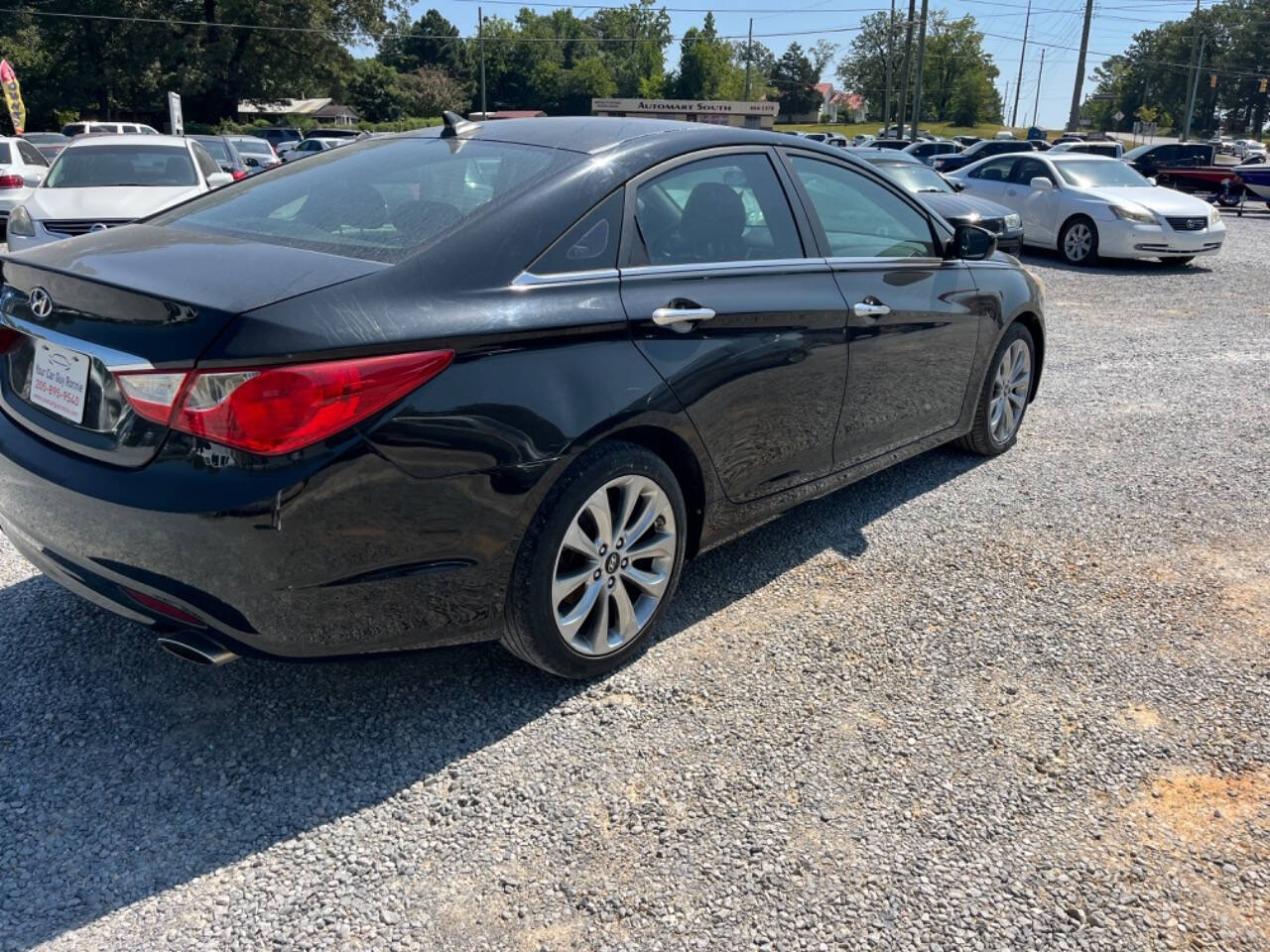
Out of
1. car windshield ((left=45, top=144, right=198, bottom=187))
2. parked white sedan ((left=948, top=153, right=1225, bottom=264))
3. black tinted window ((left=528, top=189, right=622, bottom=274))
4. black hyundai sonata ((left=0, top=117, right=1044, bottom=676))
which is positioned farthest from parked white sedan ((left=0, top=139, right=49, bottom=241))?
parked white sedan ((left=948, top=153, right=1225, bottom=264))

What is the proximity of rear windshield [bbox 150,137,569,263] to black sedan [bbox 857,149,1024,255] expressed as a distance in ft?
25.9

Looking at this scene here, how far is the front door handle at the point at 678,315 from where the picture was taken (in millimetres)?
3119

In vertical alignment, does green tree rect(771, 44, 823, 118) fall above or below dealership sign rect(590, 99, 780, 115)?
above

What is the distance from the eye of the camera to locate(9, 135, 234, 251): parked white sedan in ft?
31.2

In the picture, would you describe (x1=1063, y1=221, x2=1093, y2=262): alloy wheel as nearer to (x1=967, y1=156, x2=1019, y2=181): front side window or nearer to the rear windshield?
(x1=967, y1=156, x2=1019, y2=181): front side window

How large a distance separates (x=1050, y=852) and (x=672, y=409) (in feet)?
5.09

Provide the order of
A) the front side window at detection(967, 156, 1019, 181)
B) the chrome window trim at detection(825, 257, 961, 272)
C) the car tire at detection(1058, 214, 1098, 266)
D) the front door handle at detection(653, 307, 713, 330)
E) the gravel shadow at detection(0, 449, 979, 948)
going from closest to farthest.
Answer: the gravel shadow at detection(0, 449, 979, 948), the front door handle at detection(653, 307, 713, 330), the chrome window trim at detection(825, 257, 961, 272), the car tire at detection(1058, 214, 1098, 266), the front side window at detection(967, 156, 1019, 181)

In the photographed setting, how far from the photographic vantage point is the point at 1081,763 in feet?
9.45

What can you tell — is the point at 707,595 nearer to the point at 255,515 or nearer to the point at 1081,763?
the point at 1081,763

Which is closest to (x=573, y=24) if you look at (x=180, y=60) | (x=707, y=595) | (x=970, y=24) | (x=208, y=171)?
(x=970, y=24)

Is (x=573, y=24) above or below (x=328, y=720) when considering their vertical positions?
above

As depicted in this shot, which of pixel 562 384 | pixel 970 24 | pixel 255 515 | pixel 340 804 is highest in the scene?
pixel 970 24

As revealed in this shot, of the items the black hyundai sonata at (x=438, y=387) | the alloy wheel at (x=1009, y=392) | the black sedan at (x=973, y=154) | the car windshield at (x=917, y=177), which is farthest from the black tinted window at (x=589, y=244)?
the black sedan at (x=973, y=154)

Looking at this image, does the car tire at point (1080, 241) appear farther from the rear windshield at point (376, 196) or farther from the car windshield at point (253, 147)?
the car windshield at point (253, 147)
